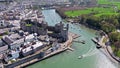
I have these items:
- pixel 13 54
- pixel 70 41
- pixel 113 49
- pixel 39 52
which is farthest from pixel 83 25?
pixel 13 54

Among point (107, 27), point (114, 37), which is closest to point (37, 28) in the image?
point (114, 37)

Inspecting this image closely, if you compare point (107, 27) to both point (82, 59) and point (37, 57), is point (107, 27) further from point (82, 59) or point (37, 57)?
point (37, 57)

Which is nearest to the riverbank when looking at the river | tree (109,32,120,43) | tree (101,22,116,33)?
the river

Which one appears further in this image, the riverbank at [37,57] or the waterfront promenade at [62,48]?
the waterfront promenade at [62,48]

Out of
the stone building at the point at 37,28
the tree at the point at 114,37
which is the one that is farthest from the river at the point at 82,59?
the stone building at the point at 37,28

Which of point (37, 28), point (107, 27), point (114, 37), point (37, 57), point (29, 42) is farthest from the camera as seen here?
point (107, 27)

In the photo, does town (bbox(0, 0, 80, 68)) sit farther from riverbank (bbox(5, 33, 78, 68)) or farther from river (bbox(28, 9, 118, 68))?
river (bbox(28, 9, 118, 68))

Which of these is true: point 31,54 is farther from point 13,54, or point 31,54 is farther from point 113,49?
point 113,49

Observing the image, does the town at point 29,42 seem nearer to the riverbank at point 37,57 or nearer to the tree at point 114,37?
the riverbank at point 37,57

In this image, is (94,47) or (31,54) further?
(94,47)

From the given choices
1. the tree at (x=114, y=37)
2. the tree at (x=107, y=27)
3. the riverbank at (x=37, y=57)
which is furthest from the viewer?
the tree at (x=107, y=27)

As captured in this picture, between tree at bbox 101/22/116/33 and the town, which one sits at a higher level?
the town
